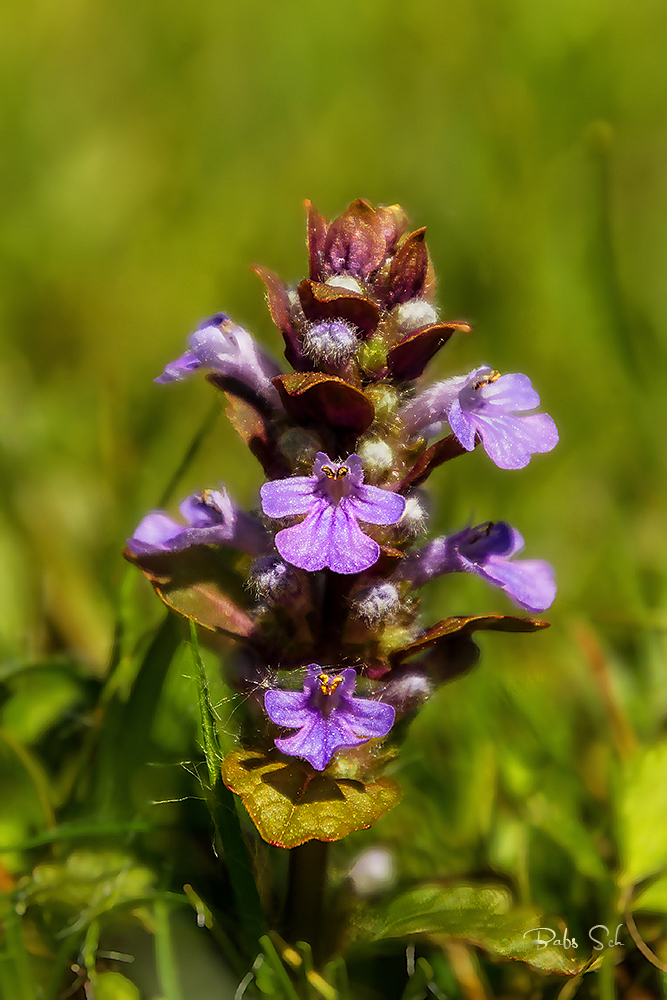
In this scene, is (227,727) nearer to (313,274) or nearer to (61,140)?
(313,274)

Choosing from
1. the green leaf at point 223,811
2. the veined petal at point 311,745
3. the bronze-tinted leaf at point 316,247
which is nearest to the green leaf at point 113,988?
the green leaf at point 223,811

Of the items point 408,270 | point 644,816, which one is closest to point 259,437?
point 408,270

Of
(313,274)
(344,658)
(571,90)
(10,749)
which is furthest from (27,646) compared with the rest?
(571,90)

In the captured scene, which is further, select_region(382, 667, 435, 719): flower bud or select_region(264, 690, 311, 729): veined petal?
select_region(382, 667, 435, 719): flower bud

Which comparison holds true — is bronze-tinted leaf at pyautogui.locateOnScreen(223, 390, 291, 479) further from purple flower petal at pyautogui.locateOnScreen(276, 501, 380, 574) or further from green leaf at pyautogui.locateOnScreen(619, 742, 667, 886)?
green leaf at pyautogui.locateOnScreen(619, 742, 667, 886)

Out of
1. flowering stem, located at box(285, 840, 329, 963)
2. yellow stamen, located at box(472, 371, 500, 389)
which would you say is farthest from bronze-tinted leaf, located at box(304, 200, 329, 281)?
flowering stem, located at box(285, 840, 329, 963)

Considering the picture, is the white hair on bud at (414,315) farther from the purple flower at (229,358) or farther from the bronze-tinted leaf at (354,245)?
the purple flower at (229,358)

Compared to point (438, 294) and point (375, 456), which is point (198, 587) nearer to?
point (375, 456)
